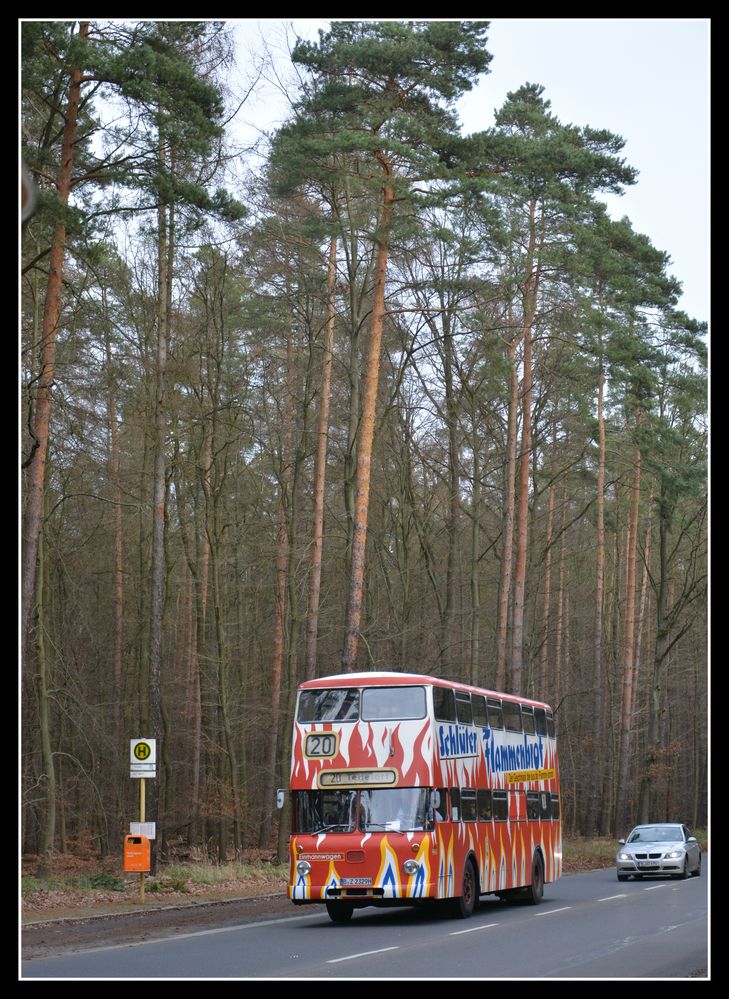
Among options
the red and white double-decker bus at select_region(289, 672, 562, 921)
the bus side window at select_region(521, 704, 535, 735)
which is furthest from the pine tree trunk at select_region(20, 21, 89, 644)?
the bus side window at select_region(521, 704, 535, 735)

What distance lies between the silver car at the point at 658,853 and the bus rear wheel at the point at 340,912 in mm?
12297

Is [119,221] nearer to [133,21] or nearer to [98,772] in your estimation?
[133,21]

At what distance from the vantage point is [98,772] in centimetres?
3978

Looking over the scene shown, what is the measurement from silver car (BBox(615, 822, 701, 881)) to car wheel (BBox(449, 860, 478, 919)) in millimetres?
10930

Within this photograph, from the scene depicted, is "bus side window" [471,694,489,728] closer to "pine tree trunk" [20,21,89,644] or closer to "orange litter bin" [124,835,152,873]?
"orange litter bin" [124,835,152,873]

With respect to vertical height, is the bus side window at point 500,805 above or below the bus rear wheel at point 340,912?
above

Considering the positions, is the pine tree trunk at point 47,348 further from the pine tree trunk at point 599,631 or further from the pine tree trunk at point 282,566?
the pine tree trunk at point 599,631

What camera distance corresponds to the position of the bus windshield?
20.5m

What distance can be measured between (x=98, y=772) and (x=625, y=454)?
24767mm

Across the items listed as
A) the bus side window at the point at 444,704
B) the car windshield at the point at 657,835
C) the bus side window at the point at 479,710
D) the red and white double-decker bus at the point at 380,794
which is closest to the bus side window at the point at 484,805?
→ the red and white double-decker bus at the point at 380,794

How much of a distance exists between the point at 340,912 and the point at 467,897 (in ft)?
7.00

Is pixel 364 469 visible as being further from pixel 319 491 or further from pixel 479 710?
pixel 479 710

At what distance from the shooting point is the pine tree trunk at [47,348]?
2284 centimetres

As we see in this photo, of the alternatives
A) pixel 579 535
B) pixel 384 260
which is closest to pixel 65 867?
pixel 384 260
